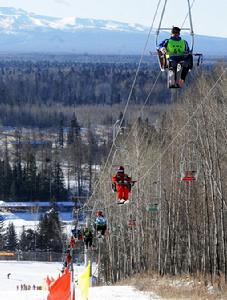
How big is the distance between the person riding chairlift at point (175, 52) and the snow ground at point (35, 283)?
1305cm

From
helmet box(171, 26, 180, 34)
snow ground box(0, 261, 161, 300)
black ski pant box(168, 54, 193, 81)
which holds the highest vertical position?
helmet box(171, 26, 180, 34)

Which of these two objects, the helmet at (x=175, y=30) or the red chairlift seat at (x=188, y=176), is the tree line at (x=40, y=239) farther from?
the helmet at (x=175, y=30)

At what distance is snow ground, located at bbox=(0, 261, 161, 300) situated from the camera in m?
27.5

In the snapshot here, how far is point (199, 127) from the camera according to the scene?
2991cm

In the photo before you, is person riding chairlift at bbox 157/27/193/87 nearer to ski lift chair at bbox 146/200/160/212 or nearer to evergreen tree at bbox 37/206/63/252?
ski lift chair at bbox 146/200/160/212

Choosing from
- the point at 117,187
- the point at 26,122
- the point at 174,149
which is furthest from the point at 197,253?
the point at 26,122

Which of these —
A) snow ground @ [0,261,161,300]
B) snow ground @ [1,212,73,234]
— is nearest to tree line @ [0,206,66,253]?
snow ground @ [0,261,161,300]

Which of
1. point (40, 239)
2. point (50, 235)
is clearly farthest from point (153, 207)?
point (40, 239)

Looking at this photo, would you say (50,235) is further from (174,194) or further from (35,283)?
→ (174,194)

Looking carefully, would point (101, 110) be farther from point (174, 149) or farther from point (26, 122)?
point (174, 149)

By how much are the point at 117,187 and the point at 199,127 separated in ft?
25.6

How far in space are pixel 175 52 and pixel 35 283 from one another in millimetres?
40489

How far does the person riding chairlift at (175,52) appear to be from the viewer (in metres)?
14.0

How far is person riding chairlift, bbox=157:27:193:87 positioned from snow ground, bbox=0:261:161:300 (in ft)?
42.8
